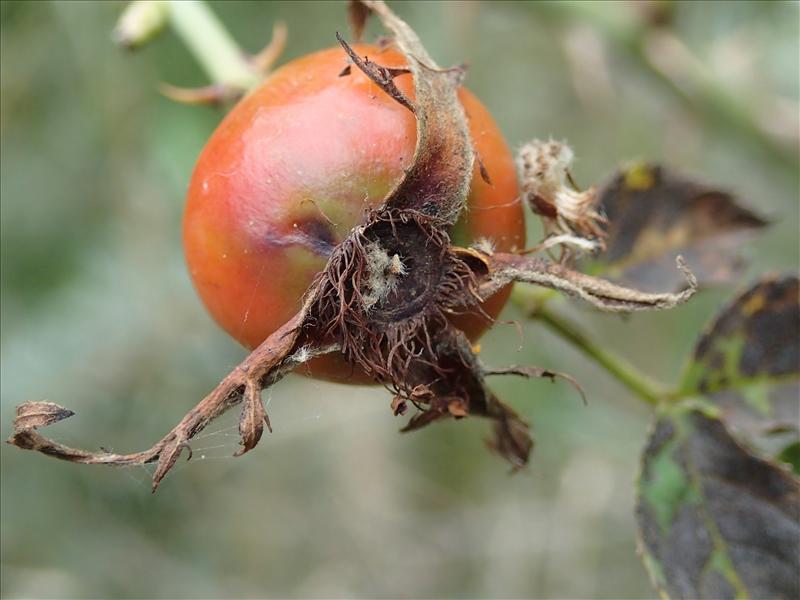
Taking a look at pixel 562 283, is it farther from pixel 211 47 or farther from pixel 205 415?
pixel 211 47

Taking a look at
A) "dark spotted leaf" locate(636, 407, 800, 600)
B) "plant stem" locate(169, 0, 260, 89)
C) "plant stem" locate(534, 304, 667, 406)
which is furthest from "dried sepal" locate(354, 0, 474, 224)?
"dark spotted leaf" locate(636, 407, 800, 600)

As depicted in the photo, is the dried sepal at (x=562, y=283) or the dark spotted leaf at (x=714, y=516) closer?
the dried sepal at (x=562, y=283)

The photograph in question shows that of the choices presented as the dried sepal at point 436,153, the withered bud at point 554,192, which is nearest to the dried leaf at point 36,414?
the dried sepal at point 436,153

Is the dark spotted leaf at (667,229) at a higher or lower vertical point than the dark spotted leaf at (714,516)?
higher

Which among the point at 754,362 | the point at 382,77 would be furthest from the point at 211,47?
the point at 754,362

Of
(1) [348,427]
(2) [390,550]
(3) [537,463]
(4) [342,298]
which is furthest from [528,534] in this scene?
(4) [342,298]

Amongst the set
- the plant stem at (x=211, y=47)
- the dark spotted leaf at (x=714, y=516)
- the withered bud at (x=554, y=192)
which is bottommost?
the dark spotted leaf at (x=714, y=516)

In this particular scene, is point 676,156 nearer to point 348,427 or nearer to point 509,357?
point 509,357

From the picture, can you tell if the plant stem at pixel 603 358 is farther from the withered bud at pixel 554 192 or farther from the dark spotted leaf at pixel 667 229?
the withered bud at pixel 554 192

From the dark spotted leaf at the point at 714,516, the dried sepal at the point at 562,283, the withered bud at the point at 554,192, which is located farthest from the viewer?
the dark spotted leaf at the point at 714,516
